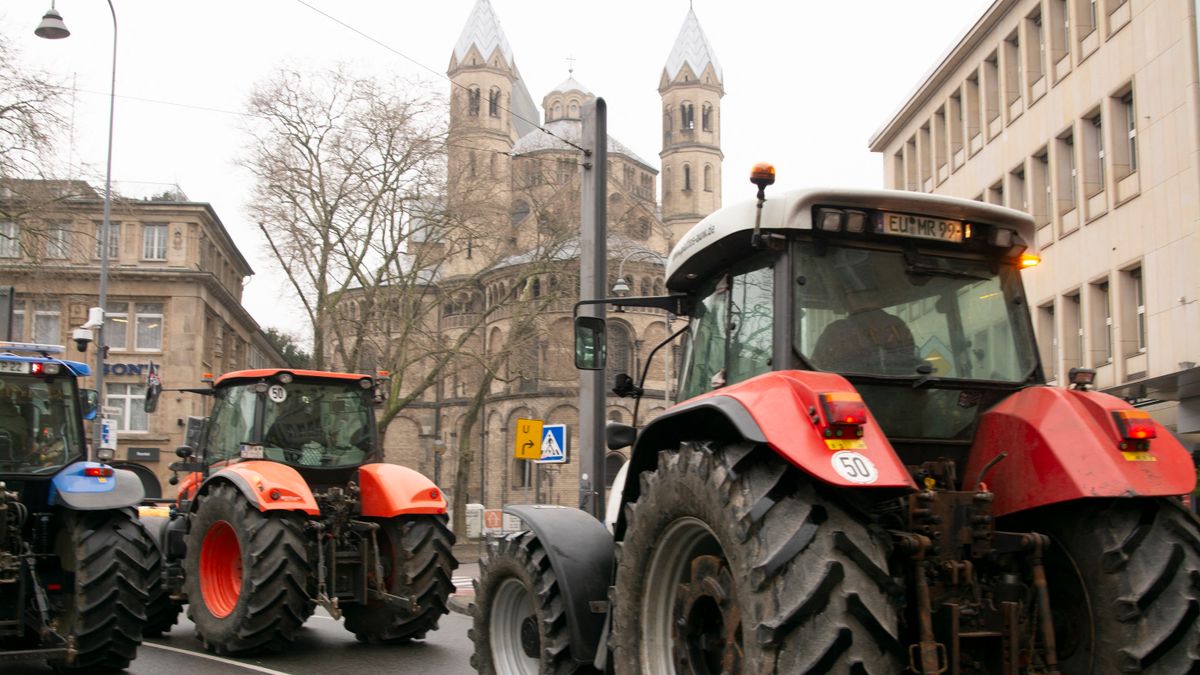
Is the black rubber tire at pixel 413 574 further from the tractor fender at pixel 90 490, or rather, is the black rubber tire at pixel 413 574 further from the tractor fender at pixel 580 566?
the tractor fender at pixel 580 566

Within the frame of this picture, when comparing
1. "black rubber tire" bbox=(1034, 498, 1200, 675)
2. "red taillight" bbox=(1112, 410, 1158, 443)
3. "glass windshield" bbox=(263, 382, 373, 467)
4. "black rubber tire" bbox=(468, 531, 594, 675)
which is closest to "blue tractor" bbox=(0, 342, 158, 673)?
"glass windshield" bbox=(263, 382, 373, 467)

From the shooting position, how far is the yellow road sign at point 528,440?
19094 mm

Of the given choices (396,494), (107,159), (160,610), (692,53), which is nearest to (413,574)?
(396,494)

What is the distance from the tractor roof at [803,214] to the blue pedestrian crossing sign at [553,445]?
12966mm

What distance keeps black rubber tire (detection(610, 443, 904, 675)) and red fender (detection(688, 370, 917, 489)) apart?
0.36 feet

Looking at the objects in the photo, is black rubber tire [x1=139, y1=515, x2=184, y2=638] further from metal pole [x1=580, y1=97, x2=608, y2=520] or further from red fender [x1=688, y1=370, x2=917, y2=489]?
red fender [x1=688, y1=370, x2=917, y2=489]

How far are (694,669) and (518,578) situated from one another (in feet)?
5.69

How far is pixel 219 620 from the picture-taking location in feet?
33.5

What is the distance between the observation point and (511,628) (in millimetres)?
6543

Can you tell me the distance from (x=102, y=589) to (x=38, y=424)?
1429 millimetres

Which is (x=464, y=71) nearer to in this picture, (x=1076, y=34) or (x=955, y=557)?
(x=1076, y=34)

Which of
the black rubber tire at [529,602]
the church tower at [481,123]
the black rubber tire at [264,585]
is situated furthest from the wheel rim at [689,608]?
the church tower at [481,123]

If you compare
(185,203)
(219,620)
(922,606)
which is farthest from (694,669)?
(185,203)

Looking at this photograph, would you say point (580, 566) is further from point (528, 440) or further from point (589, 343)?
point (528, 440)
